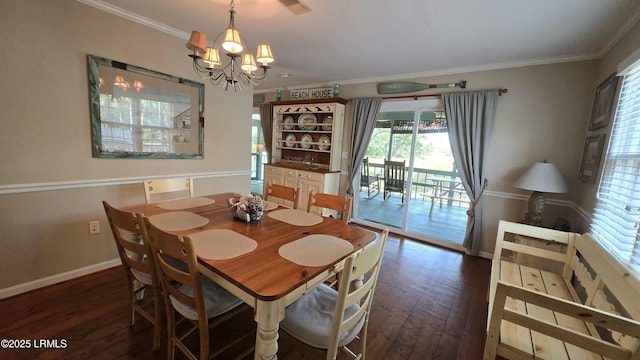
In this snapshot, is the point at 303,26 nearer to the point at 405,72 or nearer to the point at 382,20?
the point at 382,20

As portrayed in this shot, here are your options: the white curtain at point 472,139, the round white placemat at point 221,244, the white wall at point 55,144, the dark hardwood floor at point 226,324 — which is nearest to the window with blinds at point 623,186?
the dark hardwood floor at point 226,324

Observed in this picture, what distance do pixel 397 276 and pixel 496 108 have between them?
2354mm

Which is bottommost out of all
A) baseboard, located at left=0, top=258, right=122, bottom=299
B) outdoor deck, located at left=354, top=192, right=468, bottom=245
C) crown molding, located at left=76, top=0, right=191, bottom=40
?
baseboard, located at left=0, top=258, right=122, bottom=299

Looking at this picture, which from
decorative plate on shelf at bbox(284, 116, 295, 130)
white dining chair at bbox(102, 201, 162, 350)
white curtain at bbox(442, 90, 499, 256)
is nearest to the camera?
white dining chair at bbox(102, 201, 162, 350)

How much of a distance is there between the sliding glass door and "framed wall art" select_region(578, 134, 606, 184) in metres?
1.22

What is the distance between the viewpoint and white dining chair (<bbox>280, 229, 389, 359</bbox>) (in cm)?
103

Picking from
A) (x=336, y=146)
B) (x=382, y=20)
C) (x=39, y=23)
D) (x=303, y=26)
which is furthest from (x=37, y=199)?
(x=336, y=146)

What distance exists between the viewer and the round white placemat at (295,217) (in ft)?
5.94

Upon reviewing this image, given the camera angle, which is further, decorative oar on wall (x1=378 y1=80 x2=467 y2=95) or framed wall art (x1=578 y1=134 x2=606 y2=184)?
decorative oar on wall (x1=378 y1=80 x2=467 y2=95)

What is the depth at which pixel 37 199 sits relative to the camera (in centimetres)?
199

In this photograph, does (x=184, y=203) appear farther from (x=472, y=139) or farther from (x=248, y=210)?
(x=472, y=139)

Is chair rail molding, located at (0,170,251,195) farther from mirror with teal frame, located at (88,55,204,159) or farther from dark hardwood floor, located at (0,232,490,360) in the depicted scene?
dark hardwood floor, located at (0,232,490,360)

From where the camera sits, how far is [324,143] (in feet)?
14.3

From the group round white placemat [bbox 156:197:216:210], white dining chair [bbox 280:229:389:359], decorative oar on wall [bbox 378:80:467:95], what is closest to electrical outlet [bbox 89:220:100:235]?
round white placemat [bbox 156:197:216:210]
